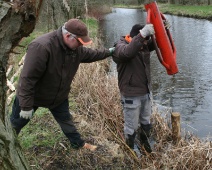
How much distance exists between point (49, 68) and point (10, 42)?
1215 millimetres

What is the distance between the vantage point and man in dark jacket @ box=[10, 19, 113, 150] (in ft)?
10.4

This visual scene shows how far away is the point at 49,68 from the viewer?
3.27 m

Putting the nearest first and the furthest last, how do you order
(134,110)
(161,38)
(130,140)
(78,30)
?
1. (78,30)
2. (161,38)
3. (134,110)
4. (130,140)

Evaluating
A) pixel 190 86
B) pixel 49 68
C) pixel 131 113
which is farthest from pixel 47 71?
pixel 190 86

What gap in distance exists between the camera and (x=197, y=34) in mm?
16844

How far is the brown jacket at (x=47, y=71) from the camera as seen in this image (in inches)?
124

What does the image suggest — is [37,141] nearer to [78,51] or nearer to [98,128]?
[98,128]

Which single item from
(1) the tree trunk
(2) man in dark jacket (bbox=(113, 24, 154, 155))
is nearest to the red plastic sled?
(2) man in dark jacket (bbox=(113, 24, 154, 155))

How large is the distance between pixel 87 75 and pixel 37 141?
292cm

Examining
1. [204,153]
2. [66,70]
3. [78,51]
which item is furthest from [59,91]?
[204,153]

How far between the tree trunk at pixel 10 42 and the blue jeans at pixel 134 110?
2.10 m

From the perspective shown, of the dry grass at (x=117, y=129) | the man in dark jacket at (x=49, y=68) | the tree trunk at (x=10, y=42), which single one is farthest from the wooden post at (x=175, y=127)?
the tree trunk at (x=10, y=42)

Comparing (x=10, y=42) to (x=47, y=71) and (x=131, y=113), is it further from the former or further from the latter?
(x=131, y=113)

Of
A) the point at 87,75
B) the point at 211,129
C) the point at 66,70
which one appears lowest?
the point at 211,129
